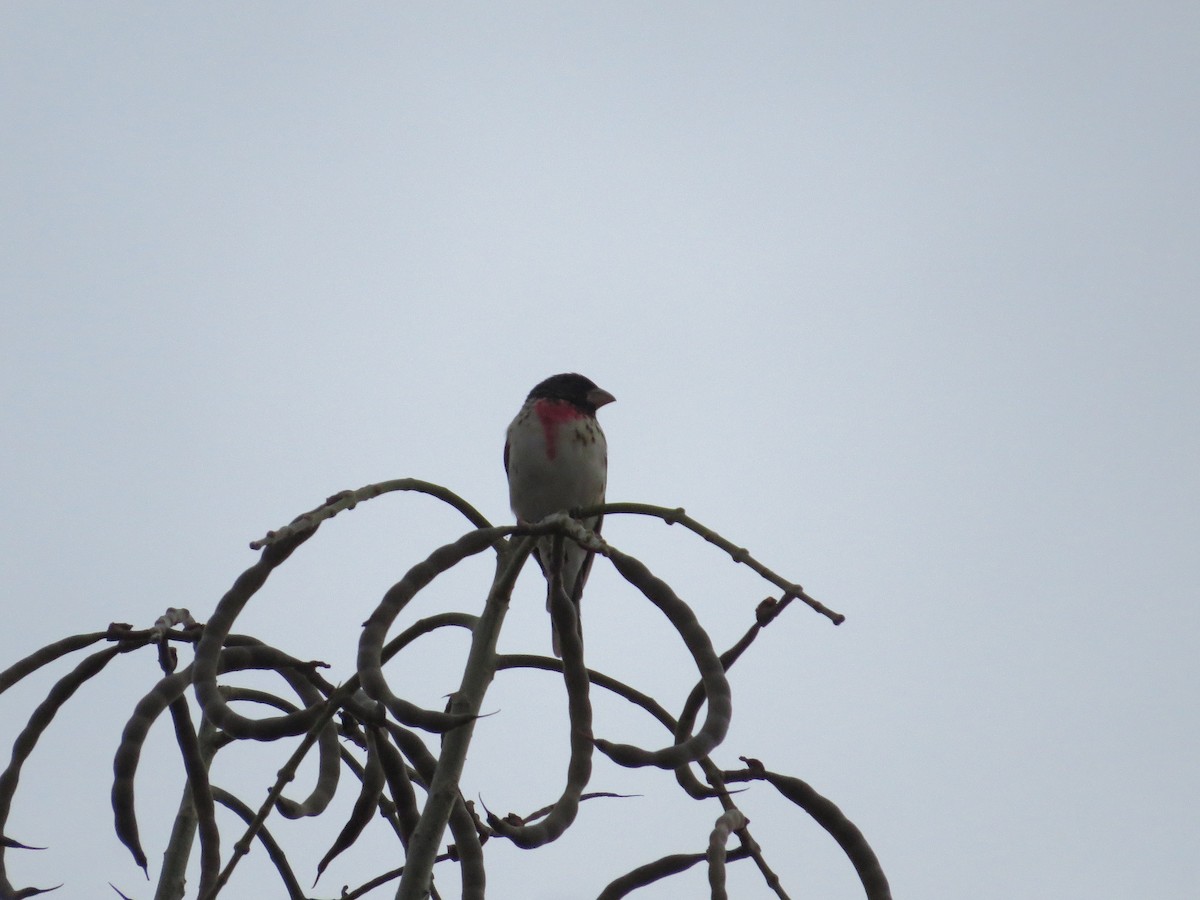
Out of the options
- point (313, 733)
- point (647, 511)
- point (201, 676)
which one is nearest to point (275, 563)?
point (201, 676)

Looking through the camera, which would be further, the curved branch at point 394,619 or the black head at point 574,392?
the black head at point 574,392

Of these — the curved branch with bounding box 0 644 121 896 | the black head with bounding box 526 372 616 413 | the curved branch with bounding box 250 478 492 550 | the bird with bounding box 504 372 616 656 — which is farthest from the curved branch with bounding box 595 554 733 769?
the black head with bounding box 526 372 616 413

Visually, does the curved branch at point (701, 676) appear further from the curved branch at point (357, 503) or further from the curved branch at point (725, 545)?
the curved branch at point (357, 503)

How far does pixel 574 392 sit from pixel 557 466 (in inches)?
28.6

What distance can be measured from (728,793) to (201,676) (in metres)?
0.87

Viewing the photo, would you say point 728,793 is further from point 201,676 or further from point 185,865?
point 185,865

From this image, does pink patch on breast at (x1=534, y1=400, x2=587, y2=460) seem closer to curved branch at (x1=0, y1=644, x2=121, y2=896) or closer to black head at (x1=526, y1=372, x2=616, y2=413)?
black head at (x1=526, y1=372, x2=616, y2=413)

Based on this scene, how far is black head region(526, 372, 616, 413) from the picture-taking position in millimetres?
6109

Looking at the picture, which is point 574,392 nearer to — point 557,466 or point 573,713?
point 557,466

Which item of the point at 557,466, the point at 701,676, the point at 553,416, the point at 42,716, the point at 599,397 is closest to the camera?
the point at 701,676

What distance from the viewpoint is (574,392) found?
244 inches

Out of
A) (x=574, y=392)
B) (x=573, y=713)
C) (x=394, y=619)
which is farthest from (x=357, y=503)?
(x=574, y=392)

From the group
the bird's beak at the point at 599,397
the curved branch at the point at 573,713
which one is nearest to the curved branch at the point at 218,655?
the curved branch at the point at 573,713

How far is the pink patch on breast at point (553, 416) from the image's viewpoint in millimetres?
5555
